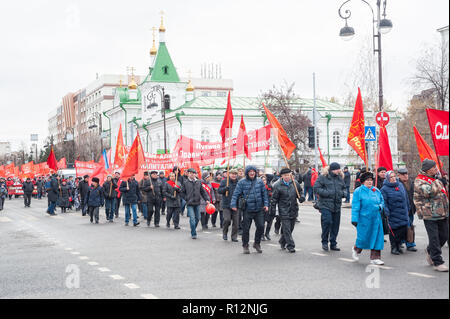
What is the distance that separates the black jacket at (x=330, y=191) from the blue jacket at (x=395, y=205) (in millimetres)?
961

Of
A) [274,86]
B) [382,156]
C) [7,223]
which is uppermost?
[274,86]

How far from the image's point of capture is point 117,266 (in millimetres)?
11266

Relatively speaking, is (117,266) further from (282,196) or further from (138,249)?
(282,196)

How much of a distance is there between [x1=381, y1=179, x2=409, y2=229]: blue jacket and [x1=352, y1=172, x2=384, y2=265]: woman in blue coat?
1.07 meters

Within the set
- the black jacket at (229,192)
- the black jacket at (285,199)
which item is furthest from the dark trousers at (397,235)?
the black jacket at (229,192)

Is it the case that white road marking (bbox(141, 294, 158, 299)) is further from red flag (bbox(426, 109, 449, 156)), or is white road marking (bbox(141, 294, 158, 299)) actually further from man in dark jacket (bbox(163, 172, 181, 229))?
man in dark jacket (bbox(163, 172, 181, 229))

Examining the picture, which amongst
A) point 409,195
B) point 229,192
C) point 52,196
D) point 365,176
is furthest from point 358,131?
point 52,196

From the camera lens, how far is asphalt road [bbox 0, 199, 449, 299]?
8.41 meters

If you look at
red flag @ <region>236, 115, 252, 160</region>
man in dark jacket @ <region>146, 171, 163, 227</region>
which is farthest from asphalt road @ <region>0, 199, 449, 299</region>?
man in dark jacket @ <region>146, 171, 163, 227</region>

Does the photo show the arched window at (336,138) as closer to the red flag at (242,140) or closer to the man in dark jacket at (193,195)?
the red flag at (242,140)

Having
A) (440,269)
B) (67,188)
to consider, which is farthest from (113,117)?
(440,269)
